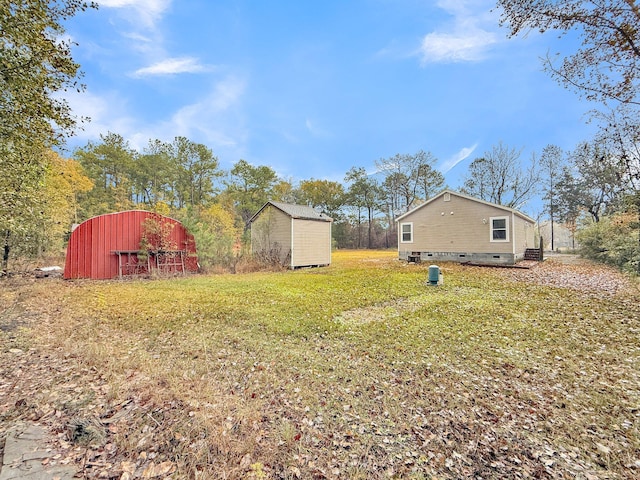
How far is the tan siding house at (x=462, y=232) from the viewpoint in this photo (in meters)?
14.2

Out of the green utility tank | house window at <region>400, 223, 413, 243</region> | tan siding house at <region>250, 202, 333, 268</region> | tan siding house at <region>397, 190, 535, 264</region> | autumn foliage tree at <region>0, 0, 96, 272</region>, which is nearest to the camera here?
autumn foliage tree at <region>0, 0, 96, 272</region>

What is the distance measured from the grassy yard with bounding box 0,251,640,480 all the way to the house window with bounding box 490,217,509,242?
8256 mm

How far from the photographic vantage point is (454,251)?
15.6m

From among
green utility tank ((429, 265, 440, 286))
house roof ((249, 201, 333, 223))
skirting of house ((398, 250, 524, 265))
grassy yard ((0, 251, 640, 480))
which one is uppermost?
house roof ((249, 201, 333, 223))

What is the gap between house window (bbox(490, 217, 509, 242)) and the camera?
14016 mm

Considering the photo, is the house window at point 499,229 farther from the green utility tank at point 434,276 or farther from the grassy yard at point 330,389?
the grassy yard at point 330,389

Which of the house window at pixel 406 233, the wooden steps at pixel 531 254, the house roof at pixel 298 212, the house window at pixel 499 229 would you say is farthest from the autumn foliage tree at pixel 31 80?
the wooden steps at pixel 531 254

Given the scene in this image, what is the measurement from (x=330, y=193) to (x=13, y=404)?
37032 millimetres

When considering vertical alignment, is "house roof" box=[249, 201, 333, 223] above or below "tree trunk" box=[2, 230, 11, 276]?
above

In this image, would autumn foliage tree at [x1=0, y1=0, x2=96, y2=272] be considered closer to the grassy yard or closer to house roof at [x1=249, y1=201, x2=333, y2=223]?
the grassy yard

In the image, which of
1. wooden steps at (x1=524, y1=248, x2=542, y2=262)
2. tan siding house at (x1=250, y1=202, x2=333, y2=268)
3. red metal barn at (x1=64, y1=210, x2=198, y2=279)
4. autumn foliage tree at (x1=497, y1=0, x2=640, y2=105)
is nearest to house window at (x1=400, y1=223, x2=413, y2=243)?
tan siding house at (x1=250, y1=202, x2=333, y2=268)

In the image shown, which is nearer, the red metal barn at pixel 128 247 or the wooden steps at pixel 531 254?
the red metal barn at pixel 128 247

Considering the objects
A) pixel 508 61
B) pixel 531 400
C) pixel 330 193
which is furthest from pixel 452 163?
pixel 531 400

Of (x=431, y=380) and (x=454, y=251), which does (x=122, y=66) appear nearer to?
(x=431, y=380)
